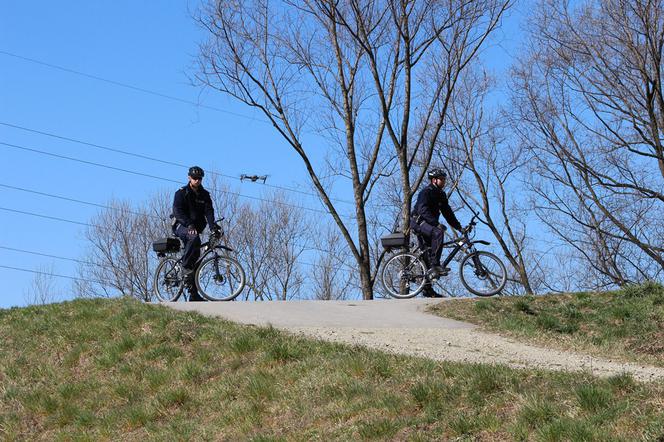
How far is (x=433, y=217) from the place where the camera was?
588 inches

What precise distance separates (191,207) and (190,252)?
0.70 m

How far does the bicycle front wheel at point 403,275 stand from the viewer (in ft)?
50.7

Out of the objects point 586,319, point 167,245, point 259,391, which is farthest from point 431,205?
point 259,391

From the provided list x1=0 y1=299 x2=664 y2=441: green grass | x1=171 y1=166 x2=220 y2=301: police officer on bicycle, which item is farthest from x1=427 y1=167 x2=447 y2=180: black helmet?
x1=0 y1=299 x2=664 y2=441: green grass

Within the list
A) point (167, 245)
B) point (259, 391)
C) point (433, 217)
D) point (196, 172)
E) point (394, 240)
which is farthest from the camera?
point (394, 240)

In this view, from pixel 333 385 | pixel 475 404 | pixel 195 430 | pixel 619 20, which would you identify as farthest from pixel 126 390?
pixel 619 20

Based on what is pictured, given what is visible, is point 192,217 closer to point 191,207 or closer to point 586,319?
point 191,207

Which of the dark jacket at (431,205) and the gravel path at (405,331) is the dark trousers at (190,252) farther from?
the dark jacket at (431,205)

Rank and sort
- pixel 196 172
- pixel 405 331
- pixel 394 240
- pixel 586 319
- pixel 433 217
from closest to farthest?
pixel 405 331 < pixel 586 319 < pixel 196 172 < pixel 433 217 < pixel 394 240

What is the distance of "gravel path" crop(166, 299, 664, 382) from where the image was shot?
30.9 feet

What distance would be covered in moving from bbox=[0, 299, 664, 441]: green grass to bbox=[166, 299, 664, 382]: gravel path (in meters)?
0.70

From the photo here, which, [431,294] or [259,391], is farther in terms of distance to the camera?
[431,294]

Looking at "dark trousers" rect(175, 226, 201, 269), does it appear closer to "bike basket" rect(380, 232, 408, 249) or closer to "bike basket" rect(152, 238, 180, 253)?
"bike basket" rect(152, 238, 180, 253)

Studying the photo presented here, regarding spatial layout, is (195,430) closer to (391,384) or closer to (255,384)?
(255,384)
